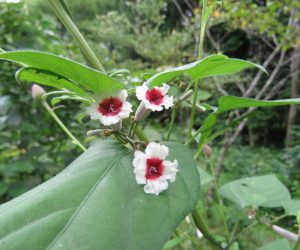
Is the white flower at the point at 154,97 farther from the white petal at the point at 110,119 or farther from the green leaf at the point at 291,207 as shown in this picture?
the green leaf at the point at 291,207

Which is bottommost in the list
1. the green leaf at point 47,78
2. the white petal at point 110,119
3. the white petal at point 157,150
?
the white petal at point 157,150

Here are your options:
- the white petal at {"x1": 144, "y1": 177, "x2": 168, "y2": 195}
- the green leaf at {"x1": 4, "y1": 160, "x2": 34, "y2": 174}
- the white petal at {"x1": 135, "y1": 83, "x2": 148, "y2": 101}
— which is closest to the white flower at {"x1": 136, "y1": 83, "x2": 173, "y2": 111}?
the white petal at {"x1": 135, "y1": 83, "x2": 148, "y2": 101}

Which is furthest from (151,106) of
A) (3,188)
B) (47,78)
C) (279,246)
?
(3,188)

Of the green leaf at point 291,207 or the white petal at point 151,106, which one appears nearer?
the white petal at point 151,106

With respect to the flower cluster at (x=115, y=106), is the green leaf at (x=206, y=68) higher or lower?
higher

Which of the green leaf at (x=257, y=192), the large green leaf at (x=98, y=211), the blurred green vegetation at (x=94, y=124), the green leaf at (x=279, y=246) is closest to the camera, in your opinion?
the large green leaf at (x=98, y=211)

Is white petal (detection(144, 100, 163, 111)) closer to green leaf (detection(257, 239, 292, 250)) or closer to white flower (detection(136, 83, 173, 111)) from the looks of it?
white flower (detection(136, 83, 173, 111))

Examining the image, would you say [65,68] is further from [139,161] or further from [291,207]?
[291,207]

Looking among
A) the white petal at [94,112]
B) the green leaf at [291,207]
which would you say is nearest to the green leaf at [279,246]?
the green leaf at [291,207]
